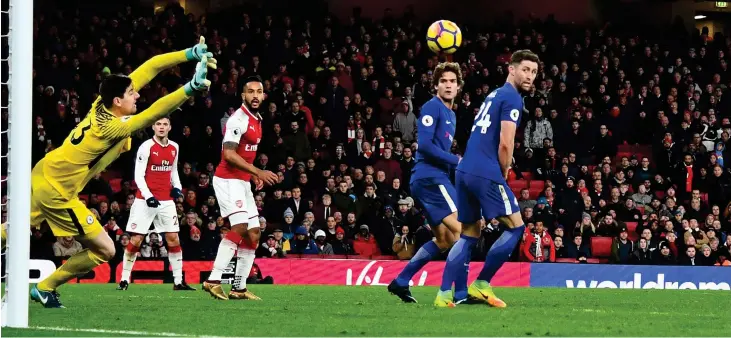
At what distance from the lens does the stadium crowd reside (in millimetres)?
22594

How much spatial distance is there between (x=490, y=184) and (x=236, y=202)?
3528mm

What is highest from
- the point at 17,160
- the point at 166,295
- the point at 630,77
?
the point at 630,77

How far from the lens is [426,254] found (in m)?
12.5

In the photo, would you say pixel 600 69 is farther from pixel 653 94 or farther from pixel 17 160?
pixel 17 160

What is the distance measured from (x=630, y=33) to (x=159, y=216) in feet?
63.2

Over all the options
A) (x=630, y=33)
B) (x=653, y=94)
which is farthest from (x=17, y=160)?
(x=630, y=33)

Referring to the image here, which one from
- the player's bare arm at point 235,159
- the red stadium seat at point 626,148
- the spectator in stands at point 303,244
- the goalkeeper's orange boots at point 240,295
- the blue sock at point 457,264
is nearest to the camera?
the blue sock at point 457,264

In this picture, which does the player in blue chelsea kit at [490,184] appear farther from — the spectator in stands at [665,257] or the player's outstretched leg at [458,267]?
the spectator in stands at [665,257]

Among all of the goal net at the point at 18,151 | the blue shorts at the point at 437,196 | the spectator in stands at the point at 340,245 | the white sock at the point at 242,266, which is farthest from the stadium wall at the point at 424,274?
the goal net at the point at 18,151

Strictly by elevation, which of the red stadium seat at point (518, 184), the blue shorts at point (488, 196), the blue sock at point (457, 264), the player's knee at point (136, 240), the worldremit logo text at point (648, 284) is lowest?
the worldremit logo text at point (648, 284)

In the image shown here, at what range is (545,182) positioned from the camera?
2519 centimetres

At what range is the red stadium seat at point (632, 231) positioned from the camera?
80.5 ft

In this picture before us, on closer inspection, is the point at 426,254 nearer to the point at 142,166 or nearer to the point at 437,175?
the point at 437,175

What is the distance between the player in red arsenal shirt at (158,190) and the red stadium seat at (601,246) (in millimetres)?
9638
